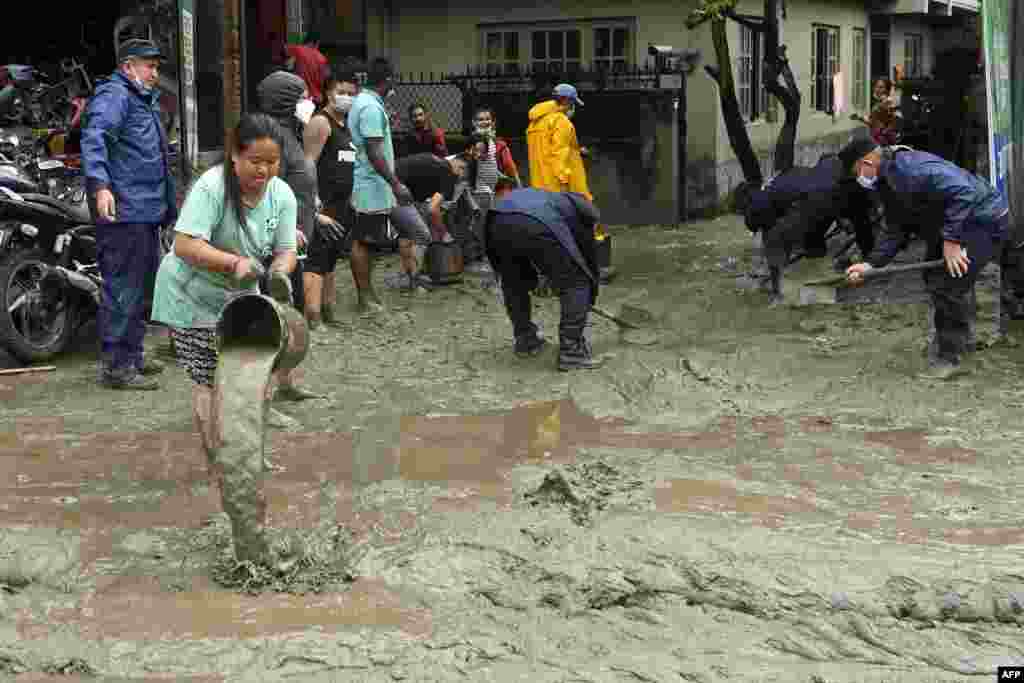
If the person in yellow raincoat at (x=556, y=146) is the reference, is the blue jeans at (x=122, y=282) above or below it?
below

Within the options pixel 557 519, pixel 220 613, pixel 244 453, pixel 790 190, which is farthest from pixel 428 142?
pixel 220 613

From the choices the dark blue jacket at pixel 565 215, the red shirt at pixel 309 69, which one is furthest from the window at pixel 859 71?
the dark blue jacket at pixel 565 215

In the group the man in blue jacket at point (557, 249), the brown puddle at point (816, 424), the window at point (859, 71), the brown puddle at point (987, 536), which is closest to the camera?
the brown puddle at point (987, 536)

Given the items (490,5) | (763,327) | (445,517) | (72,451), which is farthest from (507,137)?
(445,517)

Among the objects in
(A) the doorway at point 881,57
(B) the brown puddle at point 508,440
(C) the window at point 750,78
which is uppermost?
(A) the doorway at point 881,57

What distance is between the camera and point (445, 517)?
18.5 ft

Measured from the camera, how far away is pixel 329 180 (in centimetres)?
983

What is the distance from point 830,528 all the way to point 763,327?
4510 mm

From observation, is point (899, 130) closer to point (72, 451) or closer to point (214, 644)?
point (72, 451)

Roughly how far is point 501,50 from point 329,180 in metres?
8.12

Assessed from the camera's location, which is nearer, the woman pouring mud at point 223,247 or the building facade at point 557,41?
the woman pouring mud at point 223,247

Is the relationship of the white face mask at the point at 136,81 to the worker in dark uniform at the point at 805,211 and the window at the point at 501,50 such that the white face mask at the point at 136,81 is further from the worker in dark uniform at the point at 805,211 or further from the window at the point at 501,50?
the window at the point at 501,50

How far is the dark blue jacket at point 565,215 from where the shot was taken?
872 cm

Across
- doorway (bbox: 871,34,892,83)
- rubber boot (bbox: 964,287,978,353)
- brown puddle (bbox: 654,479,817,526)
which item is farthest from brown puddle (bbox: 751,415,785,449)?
doorway (bbox: 871,34,892,83)
